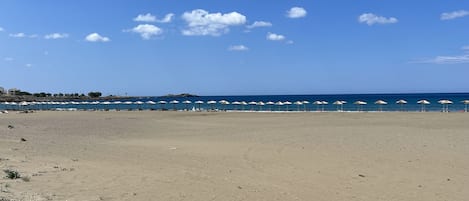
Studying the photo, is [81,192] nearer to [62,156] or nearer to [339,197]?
[339,197]

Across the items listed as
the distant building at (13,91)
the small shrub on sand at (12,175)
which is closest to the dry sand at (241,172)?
the small shrub on sand at (12,175)

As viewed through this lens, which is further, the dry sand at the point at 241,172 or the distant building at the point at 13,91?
the distant building at the point at 13,91

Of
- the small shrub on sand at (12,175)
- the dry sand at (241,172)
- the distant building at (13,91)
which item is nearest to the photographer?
the dry sand at (241,172)

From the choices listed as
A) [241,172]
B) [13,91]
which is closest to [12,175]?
[241,172]

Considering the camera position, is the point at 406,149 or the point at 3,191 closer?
the point at 3,191

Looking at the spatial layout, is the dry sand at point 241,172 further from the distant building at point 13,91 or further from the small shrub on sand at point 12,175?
the distant building at point 13,91

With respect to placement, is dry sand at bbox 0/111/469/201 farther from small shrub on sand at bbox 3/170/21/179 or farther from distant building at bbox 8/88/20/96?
distant building at bbox 8/88/20/96

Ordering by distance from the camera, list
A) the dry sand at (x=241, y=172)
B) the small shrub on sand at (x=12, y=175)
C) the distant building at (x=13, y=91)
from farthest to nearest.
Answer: the distant building at (x=13, y=91) → the small shrub on sand at (x=12, y=175) → the dry sand at (x=241, y=172)

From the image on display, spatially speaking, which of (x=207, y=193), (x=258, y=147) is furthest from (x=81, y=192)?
(x=258, y=147)

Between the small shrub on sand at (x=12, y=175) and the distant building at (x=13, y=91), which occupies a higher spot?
the distant building at (x=13, y=91)

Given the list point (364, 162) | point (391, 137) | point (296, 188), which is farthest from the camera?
point (391, 137)

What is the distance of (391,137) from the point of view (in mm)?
21484

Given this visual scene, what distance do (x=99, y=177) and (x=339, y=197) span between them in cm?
488

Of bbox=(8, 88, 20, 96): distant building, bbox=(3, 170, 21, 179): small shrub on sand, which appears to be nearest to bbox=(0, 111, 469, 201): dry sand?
bbox=(3, 170, 21, 179): small shrub on sand
